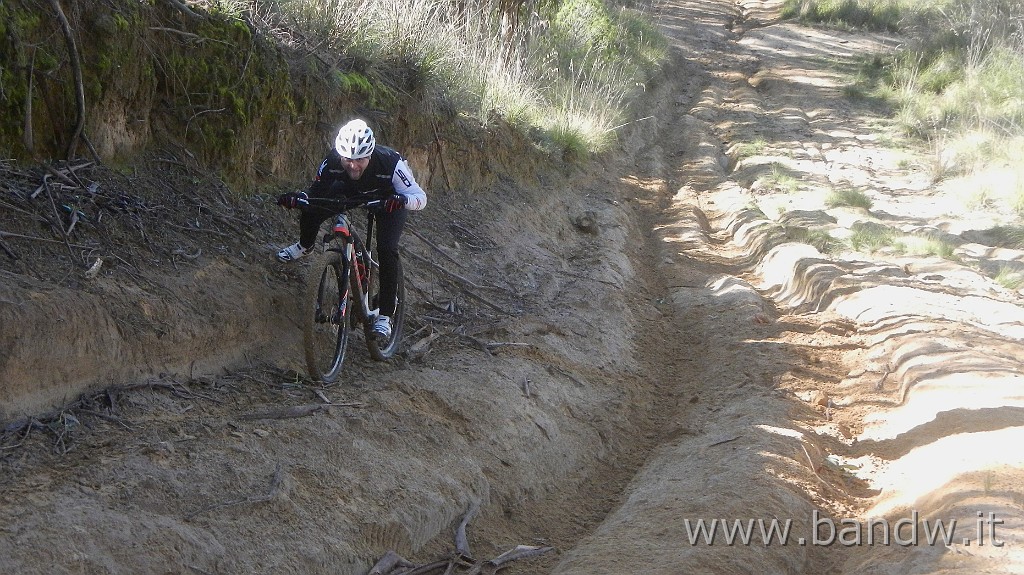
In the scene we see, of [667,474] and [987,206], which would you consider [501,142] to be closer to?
[667,474]

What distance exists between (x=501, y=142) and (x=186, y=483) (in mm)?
7304

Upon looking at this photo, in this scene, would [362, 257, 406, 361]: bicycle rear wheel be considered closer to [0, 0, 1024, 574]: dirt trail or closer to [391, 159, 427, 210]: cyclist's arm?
[0, 0, 1024, 574]: dirt trail

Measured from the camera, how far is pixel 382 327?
20.2 ft

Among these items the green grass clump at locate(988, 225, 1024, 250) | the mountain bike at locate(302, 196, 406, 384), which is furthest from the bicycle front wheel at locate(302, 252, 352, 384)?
the green grass clump at locate(988, 225, 1024, 250)

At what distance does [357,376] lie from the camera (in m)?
6.08

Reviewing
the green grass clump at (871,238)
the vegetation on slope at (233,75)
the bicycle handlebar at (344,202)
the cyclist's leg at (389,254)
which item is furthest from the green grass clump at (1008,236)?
the bicycle handlebar at (344,202)

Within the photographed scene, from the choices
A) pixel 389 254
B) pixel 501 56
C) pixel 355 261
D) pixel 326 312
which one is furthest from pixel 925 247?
pixel 326 312

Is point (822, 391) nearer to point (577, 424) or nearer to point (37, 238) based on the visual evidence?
point (577, 424)

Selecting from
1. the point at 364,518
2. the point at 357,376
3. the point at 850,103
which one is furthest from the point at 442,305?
the point at 850,103

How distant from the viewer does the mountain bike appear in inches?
216

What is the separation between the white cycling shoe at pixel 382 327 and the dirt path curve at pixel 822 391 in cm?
207

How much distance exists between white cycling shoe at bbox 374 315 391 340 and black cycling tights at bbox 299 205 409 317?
18 cm

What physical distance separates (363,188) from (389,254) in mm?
537

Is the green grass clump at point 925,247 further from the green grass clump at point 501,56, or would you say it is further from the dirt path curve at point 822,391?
the green grass clump at point 501,56
